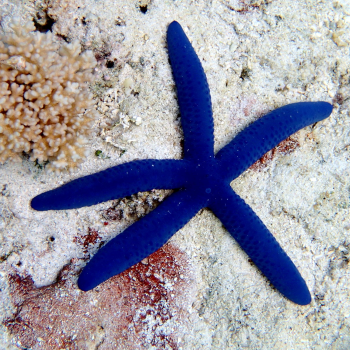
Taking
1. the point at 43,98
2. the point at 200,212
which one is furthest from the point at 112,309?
the point at 43,98

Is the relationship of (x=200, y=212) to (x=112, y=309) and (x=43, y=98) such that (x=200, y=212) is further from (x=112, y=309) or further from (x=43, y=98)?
(x=43, y=98)

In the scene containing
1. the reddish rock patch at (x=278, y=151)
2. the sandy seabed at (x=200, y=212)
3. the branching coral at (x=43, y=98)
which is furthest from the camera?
the reddish rock patch at (x=278, y=151)

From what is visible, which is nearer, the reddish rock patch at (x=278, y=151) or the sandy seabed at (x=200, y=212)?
the sandy seabed at (x=200, y=212)

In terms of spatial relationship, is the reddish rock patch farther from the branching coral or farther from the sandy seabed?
the branching coral

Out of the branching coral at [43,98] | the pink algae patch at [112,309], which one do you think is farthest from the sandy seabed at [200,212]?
the branching coral at [43,98]

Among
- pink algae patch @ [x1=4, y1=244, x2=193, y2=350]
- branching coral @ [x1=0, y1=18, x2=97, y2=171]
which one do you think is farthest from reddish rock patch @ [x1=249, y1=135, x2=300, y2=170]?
branching coral @ [x1=0, y1=18, x2=97, y2=171]

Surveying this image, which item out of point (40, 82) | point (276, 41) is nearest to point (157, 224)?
point (40, 82)

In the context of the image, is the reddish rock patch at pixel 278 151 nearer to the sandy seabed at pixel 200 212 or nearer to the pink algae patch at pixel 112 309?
the sandy seabed at pixel 200 212
